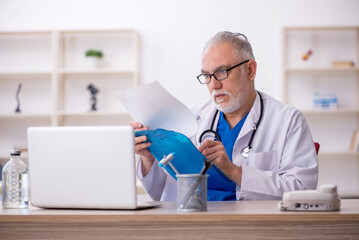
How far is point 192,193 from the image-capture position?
4.47 ft

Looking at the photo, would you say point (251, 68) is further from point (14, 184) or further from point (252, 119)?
point (14, 184)

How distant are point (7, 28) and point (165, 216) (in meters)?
4.17

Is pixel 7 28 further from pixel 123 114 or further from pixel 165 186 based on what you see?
pixel 165 186

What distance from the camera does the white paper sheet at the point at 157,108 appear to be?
1699mm

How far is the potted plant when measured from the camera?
474 cm

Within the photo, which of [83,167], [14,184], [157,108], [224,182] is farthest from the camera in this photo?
[224,182]

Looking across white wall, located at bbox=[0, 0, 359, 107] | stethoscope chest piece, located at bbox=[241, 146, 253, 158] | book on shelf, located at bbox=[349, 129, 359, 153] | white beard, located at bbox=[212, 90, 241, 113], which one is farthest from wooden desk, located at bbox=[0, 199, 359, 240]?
white wall, located at bbox=[0, 0, 359, 107]

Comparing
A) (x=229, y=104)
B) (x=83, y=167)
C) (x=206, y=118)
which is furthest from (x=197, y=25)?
(x=83, y=167)

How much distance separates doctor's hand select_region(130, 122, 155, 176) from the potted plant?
9.21 ft

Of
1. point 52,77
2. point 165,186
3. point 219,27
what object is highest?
point 219,27

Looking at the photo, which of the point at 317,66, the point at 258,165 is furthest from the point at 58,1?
the point at 258,165

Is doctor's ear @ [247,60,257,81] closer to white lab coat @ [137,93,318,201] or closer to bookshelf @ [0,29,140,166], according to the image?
white lab coat @ [137,93,318,201]

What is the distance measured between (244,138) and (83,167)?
0.94 meters

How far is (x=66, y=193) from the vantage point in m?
1.44
